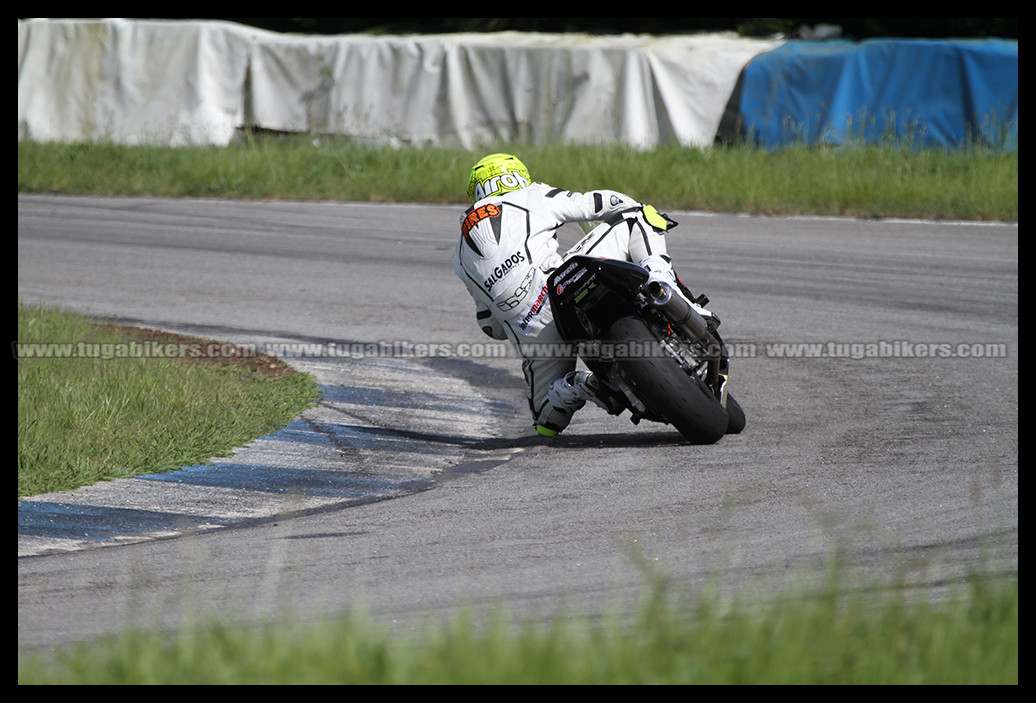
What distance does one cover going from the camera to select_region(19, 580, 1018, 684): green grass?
265 cm

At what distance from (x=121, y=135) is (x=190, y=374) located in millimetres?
11715

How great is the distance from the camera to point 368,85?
17.4 metres

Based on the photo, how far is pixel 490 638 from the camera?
277cm

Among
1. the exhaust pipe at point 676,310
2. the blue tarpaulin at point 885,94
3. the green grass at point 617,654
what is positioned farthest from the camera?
the blue tarpaulin at point 885,94

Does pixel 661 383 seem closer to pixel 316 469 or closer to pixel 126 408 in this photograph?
pixel 316 469

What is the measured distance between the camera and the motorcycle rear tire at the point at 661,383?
580 cm

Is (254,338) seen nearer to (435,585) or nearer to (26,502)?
(26,502)

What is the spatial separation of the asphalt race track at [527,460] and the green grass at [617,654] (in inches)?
8.9

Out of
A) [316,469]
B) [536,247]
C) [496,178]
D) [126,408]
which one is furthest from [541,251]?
[126,408]

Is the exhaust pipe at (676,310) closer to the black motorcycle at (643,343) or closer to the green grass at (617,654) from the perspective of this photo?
the black motorcycle at (643,343)

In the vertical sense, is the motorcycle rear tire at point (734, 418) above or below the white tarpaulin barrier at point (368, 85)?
below

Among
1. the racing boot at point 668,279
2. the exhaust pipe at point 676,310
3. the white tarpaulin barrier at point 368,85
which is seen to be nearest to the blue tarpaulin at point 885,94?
the white tarpaulin barrier at point 368,85

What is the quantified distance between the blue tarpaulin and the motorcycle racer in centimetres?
910

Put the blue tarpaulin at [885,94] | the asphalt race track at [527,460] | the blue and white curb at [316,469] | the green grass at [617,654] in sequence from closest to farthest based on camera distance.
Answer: the green grass at [617,654] < the asphalt race track at [527,460] < the blue and white curb at [316,469] < the blue tarpaulin at [885,94]
